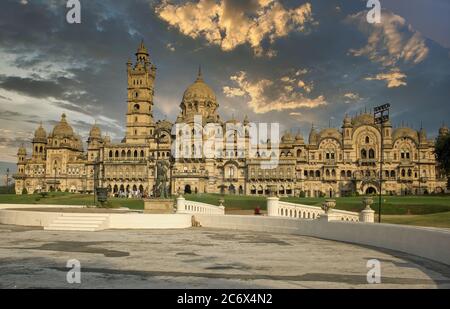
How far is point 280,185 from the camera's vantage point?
299 feet

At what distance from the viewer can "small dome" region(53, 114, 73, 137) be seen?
369 ft

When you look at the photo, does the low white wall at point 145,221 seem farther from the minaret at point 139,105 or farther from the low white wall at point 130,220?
the minaret at point 139,105

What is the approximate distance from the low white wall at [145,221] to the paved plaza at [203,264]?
525 cm

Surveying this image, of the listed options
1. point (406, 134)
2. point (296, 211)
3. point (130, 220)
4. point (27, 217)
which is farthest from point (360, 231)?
point (406, 134)

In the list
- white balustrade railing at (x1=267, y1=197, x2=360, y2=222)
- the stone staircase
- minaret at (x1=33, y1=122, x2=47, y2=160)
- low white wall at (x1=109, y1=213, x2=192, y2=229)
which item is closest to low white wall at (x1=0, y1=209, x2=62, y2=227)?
the stone staircase

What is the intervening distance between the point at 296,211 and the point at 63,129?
94.4 metres

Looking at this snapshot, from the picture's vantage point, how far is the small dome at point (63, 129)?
112463 millimetres

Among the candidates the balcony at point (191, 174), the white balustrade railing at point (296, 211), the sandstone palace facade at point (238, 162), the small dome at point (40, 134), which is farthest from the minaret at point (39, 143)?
the white balustrade railing at point (296, 211)

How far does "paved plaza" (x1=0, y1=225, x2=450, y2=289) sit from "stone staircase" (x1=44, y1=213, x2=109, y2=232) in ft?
12.2

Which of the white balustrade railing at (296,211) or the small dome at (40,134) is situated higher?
the small dome at (40,134)

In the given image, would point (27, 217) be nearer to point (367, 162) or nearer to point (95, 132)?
point (367, 162)

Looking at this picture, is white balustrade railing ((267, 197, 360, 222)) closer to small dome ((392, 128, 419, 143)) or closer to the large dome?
small dome ((392, 128, 419, 143))

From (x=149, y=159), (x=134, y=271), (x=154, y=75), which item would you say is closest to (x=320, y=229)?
(x=134, y=271)

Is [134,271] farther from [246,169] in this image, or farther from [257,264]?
[246,169]
